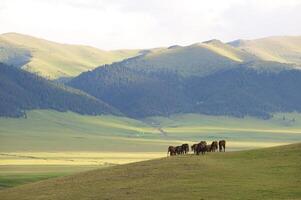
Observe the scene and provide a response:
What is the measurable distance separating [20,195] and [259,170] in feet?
47.8

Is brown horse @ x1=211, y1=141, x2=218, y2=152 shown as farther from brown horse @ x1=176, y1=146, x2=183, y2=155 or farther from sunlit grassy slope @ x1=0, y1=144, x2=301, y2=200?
brown horse @ x1=176, y1=146, x2=183, y2=155

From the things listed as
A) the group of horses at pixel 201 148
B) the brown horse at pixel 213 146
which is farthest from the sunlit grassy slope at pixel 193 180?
the brown horse at pixel 213 146

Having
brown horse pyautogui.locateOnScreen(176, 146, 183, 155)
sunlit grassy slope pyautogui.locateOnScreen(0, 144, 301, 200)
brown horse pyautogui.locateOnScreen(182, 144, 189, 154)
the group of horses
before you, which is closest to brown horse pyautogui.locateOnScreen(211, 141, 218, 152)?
the group of horses

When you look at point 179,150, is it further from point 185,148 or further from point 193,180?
point 193,180

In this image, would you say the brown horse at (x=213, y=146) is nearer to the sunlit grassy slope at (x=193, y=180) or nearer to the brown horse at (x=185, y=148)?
the sunlit grassy slope at (x=193, y=180)

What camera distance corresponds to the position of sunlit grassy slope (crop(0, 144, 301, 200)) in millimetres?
39781

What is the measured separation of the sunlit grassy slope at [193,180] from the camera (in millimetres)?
39781

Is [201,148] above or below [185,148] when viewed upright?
below

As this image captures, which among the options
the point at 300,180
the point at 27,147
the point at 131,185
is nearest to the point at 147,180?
the point at 131,185

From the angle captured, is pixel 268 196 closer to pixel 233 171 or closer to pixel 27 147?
pixel 233 171

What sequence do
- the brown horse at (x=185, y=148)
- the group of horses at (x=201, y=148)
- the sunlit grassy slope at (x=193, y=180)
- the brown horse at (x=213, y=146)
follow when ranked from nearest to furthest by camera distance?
the sunlit grassy slope at (x=193, y=180) < the group of horses at (x=201, y=148) < the brown horse at (x=213, y=146) < the brown horse at (x=185, y=148)

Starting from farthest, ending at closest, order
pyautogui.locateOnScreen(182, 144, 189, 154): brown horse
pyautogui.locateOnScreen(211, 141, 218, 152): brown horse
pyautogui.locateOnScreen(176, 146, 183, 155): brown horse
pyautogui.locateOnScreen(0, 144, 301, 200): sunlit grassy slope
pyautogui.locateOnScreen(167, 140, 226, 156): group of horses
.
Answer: pyautogui.locateOnScreen(176, 146, 183, 155): brown horse
pyautogui.locateOnScreen(182, 144, 189, 154): brown horse
pyautogui.locateOnScreen(211, 141, 218, 152): brown horse
pyautogui.locateOnScreen(167, 140, 226, 156): group of horses
pyautogui.locateOnScreen(0, 144, 301, 200): sunlit grassy slope

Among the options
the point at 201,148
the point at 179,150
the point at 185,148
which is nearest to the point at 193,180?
the point at 201,148

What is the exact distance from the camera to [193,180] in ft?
143
